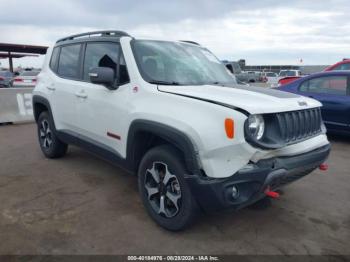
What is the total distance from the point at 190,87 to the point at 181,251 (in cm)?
159

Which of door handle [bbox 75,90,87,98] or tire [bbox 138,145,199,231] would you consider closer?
tire [bbox 138,145,199,231]

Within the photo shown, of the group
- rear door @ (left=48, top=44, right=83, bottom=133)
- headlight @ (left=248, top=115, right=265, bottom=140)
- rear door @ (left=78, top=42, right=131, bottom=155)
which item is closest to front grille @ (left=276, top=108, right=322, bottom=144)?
headlight @ (left=248, top=115, right=265, bottom=140)

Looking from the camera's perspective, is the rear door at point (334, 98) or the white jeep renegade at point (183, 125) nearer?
the white jeep renegade at point (183, 125)

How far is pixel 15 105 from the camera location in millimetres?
9656

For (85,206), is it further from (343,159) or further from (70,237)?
(343,159)

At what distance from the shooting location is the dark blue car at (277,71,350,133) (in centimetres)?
671

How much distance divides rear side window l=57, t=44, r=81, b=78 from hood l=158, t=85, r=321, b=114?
189cm

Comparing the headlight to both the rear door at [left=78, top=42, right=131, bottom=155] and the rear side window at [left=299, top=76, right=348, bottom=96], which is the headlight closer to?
the rear door at [left=78, top=42, right=131, bottom=155]

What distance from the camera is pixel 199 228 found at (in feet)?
11.0

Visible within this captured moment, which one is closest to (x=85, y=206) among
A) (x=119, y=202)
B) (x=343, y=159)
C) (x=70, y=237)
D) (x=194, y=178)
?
(x=119, y=202)

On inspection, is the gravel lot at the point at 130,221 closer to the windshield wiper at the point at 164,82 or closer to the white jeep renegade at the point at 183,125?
the white jeep renegade at the point at 183,125

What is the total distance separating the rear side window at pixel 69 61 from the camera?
470cm

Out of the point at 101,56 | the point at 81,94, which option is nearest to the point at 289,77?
the point at 101,56

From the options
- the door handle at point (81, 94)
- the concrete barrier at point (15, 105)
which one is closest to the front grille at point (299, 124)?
the door handle at point (81, 94)
